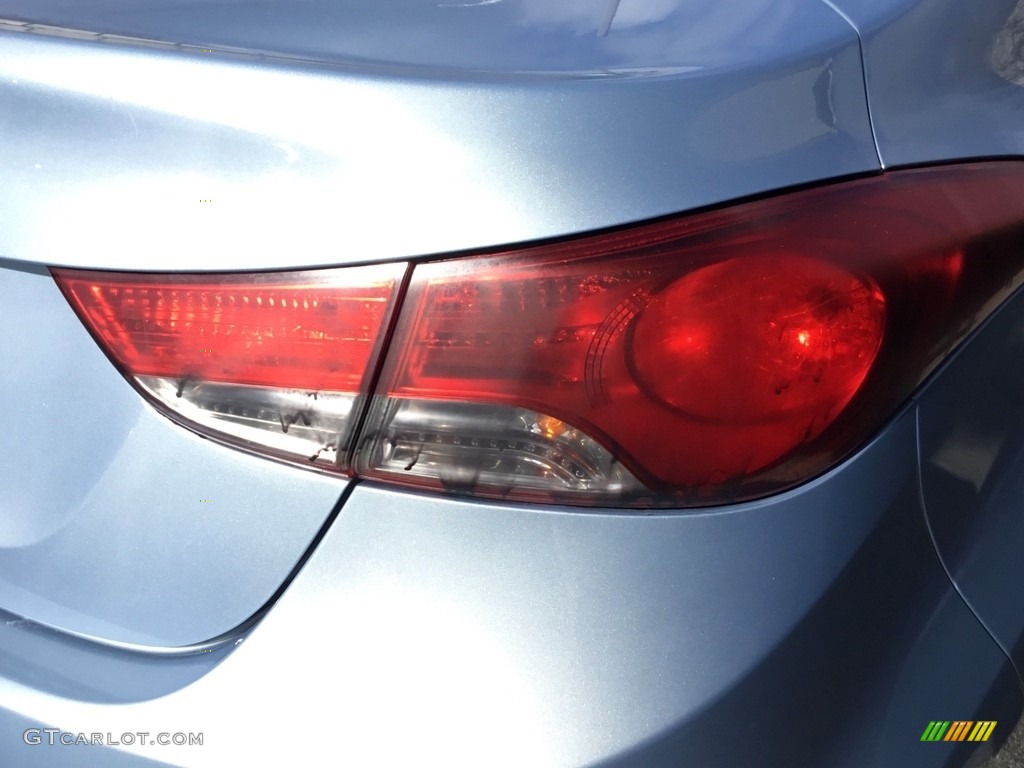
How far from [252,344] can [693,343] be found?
0.46m

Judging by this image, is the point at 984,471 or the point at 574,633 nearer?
the point at 574,633

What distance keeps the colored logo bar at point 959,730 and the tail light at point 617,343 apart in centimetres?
39

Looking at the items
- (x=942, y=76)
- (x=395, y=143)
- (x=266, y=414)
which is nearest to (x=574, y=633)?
(x=266, y=414)

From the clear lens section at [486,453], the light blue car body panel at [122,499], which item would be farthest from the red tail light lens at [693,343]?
the light blue car body panel at [122,499]

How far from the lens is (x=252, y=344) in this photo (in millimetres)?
1100

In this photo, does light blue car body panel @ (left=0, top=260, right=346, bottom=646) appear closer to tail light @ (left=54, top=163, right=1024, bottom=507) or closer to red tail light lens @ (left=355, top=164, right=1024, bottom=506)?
tail light @ (left=54, top=163, right=1024, bottom=507)

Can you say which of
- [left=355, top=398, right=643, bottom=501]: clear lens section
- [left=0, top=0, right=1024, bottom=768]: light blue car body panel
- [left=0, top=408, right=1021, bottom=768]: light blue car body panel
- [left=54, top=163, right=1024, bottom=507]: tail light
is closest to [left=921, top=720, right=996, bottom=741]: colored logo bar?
[left=0, top=0, right=1024, bottom=768]: light blue car body panel

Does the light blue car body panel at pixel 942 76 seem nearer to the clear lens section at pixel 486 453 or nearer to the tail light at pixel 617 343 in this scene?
the tail light at pixel 617 343

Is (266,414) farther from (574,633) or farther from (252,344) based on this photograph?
(574,633)

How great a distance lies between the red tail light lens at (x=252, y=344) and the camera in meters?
1.06

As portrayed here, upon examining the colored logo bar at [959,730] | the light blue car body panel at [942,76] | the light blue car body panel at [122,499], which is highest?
the light blue car body panel at [942,76]

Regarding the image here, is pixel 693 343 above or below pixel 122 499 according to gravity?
above

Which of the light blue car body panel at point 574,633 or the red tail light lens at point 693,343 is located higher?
the red tail light lens at point 693,343

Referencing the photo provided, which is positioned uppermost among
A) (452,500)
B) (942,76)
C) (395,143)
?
(942,76)
